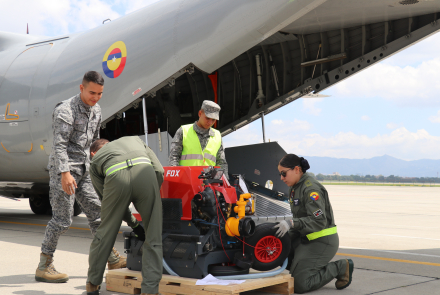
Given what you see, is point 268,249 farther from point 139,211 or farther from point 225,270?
point 139,211

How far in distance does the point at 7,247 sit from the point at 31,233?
6.23 ft

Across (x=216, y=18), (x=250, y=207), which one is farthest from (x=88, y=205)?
(x=216, y=18)

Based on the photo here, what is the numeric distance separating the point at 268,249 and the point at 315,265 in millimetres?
577

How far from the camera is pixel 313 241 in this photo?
474cm

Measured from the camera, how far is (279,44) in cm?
985

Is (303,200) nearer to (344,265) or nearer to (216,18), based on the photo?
(344,265)

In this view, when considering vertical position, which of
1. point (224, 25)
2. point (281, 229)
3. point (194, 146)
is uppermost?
point (224, 25)

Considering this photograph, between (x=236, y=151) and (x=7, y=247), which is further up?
(x=236, y=151)

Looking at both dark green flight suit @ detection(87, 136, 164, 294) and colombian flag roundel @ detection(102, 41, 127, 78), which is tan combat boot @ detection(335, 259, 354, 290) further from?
colombian flag roundel @ detection(102, 41, 127, 78)

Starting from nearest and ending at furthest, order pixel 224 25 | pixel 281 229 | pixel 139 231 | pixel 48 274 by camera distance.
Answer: pixel 281 229 < pixel 139 231 < pixel 48 274 < pixel 224 25

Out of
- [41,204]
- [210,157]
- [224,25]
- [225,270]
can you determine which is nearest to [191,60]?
[224,25]

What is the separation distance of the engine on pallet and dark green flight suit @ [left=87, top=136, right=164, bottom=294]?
36 cm

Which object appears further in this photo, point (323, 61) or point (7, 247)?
point (323, 61)

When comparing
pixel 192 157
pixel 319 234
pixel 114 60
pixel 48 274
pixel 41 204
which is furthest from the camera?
pixel 41 204
